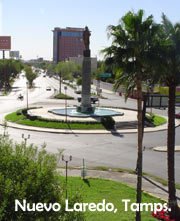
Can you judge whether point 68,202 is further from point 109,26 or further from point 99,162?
point 99,162

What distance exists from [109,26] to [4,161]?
9.62m

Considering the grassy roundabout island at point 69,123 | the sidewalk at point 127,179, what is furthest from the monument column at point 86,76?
the sidewalk at point 127,179

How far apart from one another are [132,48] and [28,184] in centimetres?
949

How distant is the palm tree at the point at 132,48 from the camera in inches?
712

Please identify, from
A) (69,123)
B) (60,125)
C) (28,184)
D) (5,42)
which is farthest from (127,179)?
(5,42)

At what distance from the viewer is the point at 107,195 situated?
22.1m

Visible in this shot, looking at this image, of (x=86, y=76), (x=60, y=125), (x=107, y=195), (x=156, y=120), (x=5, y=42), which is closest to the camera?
(x=107, y=195)

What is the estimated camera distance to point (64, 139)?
42.3 metres

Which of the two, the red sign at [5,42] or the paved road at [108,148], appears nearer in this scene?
the paved road at [108,148]

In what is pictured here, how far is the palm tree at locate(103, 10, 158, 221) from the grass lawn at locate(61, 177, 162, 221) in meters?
1.61

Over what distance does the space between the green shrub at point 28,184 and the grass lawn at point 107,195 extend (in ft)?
19.1

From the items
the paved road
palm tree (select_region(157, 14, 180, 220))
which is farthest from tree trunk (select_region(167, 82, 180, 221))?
the paved road

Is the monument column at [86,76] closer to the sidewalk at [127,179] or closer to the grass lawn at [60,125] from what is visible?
the grass lawn at [60,125]

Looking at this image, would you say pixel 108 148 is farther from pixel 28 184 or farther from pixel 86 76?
pixel 28 184
